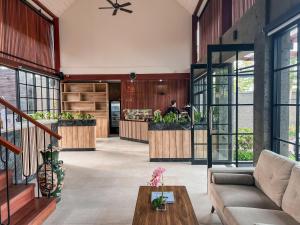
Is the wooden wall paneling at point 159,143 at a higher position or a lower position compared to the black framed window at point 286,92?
lower

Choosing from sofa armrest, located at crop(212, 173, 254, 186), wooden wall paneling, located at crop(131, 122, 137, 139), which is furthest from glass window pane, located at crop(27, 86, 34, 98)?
sofa armrest, located at crop(212, 173, 254, 186)

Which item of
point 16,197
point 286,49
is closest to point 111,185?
point 16,197

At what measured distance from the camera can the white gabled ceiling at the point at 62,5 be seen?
9.30 m

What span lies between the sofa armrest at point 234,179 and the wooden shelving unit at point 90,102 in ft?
28.7

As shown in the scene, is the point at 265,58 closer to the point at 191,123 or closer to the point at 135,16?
the point at 191,123

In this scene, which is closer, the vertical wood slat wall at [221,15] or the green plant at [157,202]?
the green plant at [157,202]

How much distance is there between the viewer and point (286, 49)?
11.0ft

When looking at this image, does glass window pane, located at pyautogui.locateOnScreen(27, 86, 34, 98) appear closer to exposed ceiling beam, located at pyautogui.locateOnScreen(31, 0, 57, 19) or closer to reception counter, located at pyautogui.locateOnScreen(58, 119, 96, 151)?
reception counter, located at pyautogui.locateOnScreen(58, 119, 96, 151)

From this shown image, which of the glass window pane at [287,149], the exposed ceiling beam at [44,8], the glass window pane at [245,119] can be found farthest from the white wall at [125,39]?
the glass window pane at [287,149]

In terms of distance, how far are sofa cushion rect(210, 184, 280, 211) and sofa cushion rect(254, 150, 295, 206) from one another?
0.27 feet

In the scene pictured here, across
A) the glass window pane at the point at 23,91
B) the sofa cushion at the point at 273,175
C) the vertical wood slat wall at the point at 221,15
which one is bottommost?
the sofa cushion at the point at 273,175

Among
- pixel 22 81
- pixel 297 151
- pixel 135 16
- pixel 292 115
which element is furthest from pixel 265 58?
pixel 135 16

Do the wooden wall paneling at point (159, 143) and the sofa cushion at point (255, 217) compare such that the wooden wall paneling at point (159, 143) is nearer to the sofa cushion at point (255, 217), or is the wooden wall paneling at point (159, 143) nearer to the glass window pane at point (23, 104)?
the sofa cushion at point (255, 217)

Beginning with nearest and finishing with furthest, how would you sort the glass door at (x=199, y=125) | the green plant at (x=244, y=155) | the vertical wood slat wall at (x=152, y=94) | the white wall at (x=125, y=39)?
the green plant at (x=244, y=155) → the glass door at (x=199, y=125) → the white wall at (x=125, y=39) → the vertical wood slat wall at (x=152, y=94)
